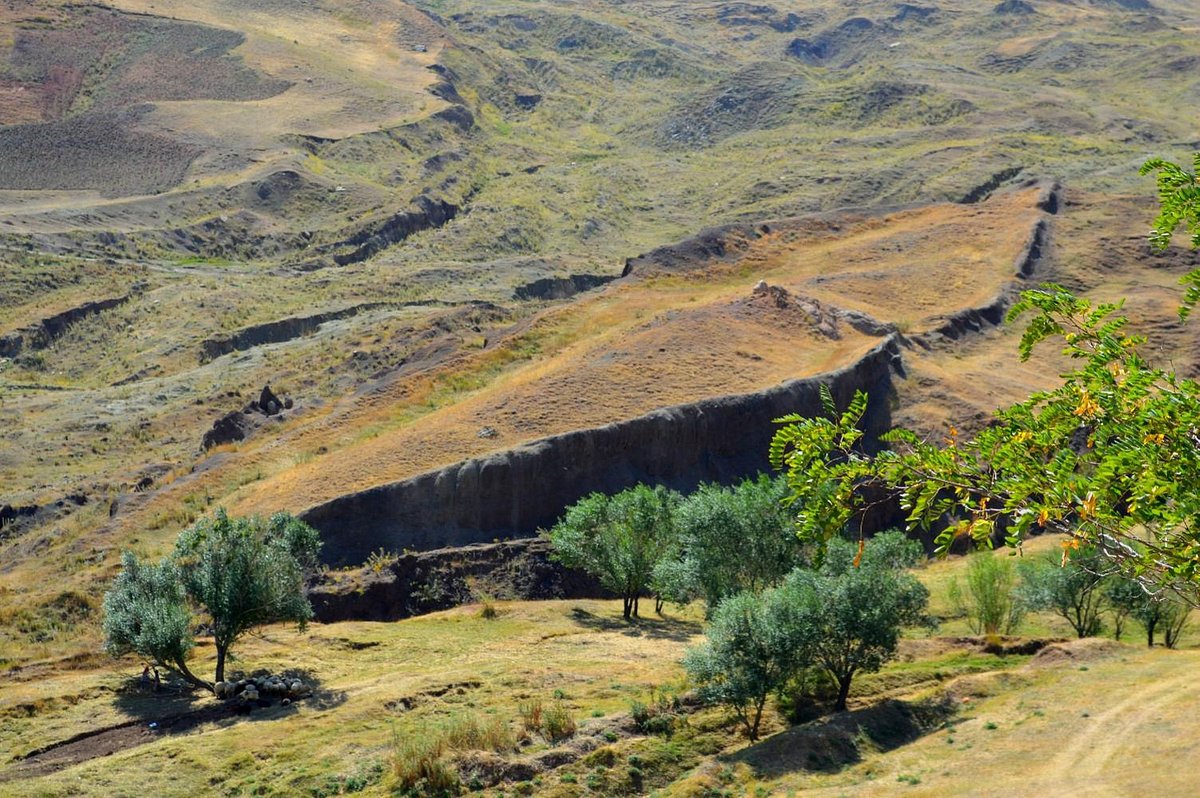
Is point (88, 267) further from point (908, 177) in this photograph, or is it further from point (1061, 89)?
point (1061, 89)

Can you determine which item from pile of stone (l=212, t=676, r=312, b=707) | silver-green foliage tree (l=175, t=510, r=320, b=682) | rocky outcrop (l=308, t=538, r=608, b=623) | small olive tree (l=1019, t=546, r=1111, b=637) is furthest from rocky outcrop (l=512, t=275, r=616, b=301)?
pile of stone (l=212, t=676, r=312, b=707)

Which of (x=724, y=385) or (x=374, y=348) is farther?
(x=374, y=348)

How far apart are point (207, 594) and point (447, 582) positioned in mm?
10549

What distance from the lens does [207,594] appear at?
30.9 m

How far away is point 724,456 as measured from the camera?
47500 millimetres

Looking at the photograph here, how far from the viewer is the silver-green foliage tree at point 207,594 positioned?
29953mm

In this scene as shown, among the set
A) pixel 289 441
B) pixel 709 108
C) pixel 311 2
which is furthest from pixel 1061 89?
pixel 289 441

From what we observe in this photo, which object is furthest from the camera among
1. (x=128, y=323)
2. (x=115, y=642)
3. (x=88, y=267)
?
(x=88, y=267)

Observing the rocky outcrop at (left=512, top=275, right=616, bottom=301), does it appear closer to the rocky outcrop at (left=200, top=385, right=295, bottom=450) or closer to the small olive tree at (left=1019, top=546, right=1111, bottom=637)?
the rocky outcrop at (left=200, top=385, right=295, bottom=450)

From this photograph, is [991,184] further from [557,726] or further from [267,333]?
[557,726]

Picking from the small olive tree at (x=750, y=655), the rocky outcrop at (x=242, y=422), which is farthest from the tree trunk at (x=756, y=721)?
the rocky outcrop at (x=242, y=422)

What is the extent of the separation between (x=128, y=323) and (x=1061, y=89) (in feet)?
355

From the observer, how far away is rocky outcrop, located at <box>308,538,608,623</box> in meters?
38.9

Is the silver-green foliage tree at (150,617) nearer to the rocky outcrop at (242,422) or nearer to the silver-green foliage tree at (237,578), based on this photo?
the silver-green foliage tree at (237,578)
